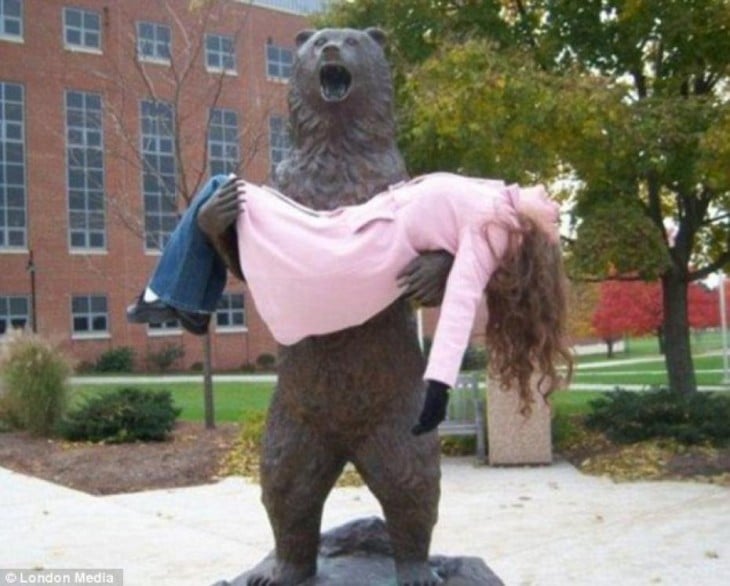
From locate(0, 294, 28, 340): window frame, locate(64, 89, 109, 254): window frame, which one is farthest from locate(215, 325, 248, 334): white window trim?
locate(0, 294, 28, 340): window frame

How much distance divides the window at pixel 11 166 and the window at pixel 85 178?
136 centimetres

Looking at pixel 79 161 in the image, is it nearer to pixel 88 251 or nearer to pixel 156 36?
pixel 88 251

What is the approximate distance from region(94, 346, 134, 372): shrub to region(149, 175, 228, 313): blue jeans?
93.0 ft

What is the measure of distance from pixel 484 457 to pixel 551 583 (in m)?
4.85

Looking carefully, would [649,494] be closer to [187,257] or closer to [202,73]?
[187,257]

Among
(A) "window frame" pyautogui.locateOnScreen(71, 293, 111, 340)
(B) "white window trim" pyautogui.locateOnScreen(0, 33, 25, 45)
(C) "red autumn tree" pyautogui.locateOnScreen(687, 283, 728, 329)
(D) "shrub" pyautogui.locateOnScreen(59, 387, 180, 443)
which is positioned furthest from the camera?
(C) "red autumn tree" pyautogui.locateOnScreen(687, 283, 728, 329)

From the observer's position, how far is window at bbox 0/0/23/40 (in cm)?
3052

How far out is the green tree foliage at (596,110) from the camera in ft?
30.3

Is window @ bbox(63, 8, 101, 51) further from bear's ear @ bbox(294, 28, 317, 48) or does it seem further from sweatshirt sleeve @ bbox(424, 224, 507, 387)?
sweatshirt sleeve @ bbox(424, 224, 507, 387)

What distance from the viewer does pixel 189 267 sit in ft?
11.2

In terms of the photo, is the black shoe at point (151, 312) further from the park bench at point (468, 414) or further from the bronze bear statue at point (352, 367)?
the park bench at point (468, 414)

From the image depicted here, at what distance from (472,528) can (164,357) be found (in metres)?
25.0

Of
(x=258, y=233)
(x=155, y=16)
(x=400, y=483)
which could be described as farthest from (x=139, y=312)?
(x=155, y=16)

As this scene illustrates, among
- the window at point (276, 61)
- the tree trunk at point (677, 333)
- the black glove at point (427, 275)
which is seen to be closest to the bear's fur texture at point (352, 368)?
the black glove at point (427, 275)
